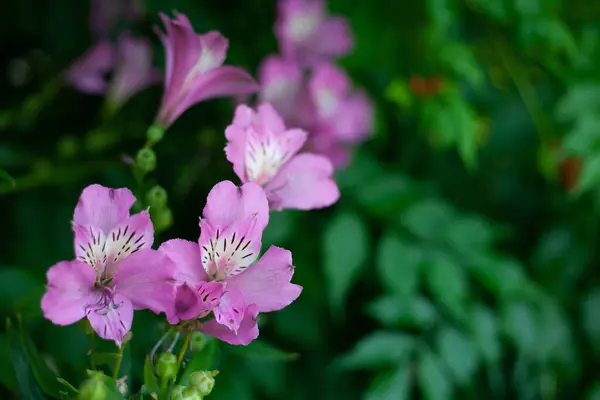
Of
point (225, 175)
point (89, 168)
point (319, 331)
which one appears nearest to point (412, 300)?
point (319, 331)

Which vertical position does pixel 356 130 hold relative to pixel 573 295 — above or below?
above

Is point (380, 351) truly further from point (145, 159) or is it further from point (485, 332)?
point (145, 159)

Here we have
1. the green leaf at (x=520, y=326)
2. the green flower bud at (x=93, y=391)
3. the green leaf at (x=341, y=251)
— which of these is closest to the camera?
the green flower bud at (x=93, y=391)

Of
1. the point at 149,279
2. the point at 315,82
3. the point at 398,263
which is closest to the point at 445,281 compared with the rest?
the point at 398,263

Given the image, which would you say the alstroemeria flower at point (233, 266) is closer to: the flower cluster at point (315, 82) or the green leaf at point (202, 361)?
the green leaf at point (202, 361)

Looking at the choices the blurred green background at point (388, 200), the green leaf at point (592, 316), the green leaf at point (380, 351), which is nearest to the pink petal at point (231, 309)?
the blurred green background at point (388, 200)

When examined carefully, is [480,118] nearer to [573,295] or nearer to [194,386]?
[573,295]

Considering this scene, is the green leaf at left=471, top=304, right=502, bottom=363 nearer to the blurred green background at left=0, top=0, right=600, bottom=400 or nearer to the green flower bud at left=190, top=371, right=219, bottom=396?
the blurred green background at left=0, top=0, right=600, bottom=400
